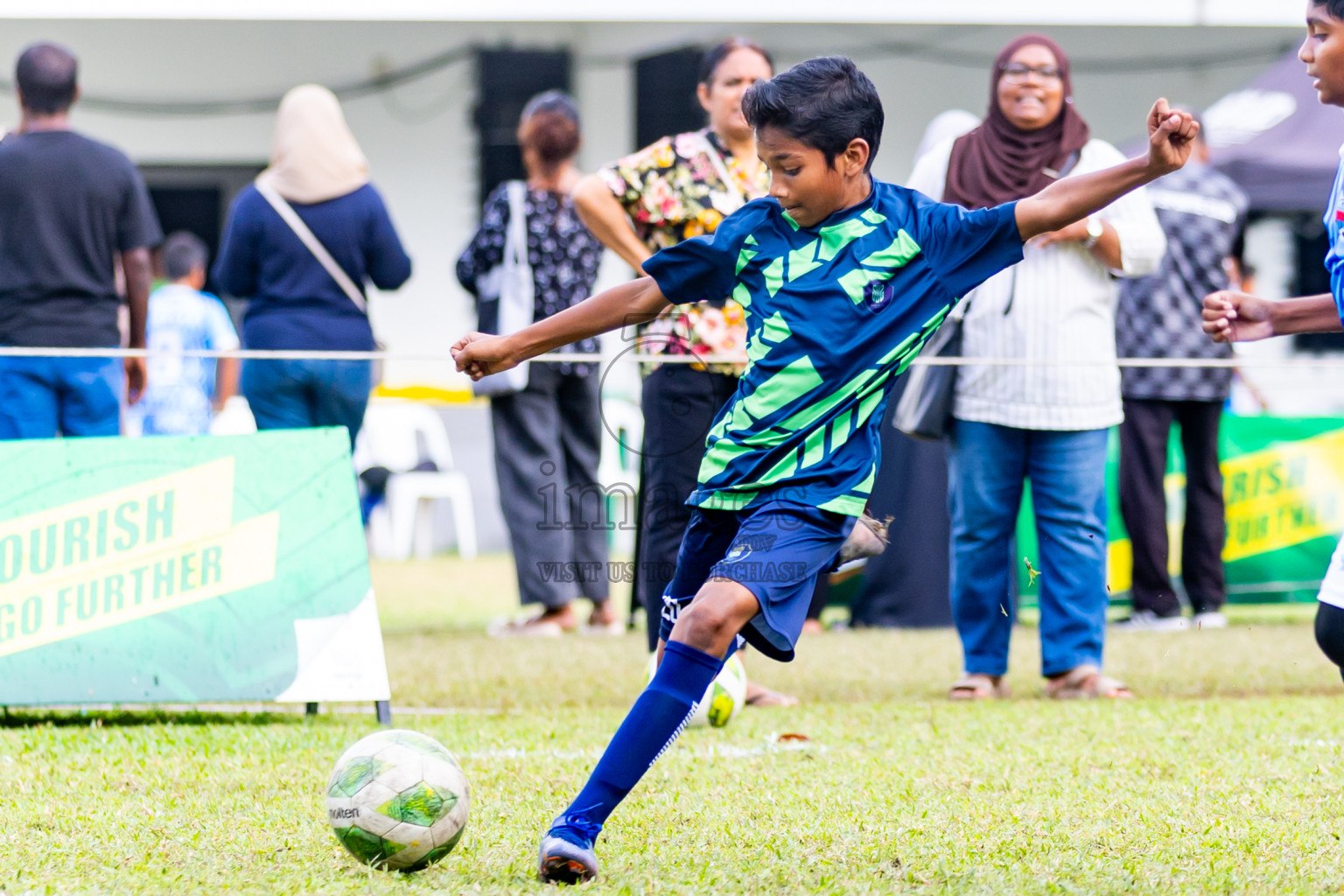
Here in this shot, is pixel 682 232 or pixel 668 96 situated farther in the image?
pixel 668 96

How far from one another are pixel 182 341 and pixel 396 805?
28.4 feet

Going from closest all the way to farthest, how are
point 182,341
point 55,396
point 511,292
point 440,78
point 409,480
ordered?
point 55,396 → point 511,292 → point 182,341 → point 409,480 → point 440,78

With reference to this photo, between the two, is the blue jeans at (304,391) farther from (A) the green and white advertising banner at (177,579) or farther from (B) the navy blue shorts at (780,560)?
(B) the navy blue shorts at (780,560)

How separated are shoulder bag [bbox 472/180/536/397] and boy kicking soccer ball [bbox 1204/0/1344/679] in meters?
4.36

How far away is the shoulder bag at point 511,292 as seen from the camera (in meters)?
7.84

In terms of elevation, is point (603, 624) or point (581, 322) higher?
point (581, 322)

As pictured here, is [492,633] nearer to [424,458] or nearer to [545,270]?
[545,270]

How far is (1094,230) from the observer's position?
5582mm

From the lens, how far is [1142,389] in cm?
816

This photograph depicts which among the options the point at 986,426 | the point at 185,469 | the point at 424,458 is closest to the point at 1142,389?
the point at 986,426

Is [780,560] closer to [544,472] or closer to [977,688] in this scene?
[977,688]

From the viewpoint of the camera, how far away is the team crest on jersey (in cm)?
344

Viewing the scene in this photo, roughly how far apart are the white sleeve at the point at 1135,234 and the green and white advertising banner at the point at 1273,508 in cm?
341

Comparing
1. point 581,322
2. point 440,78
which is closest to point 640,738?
point 581,322
